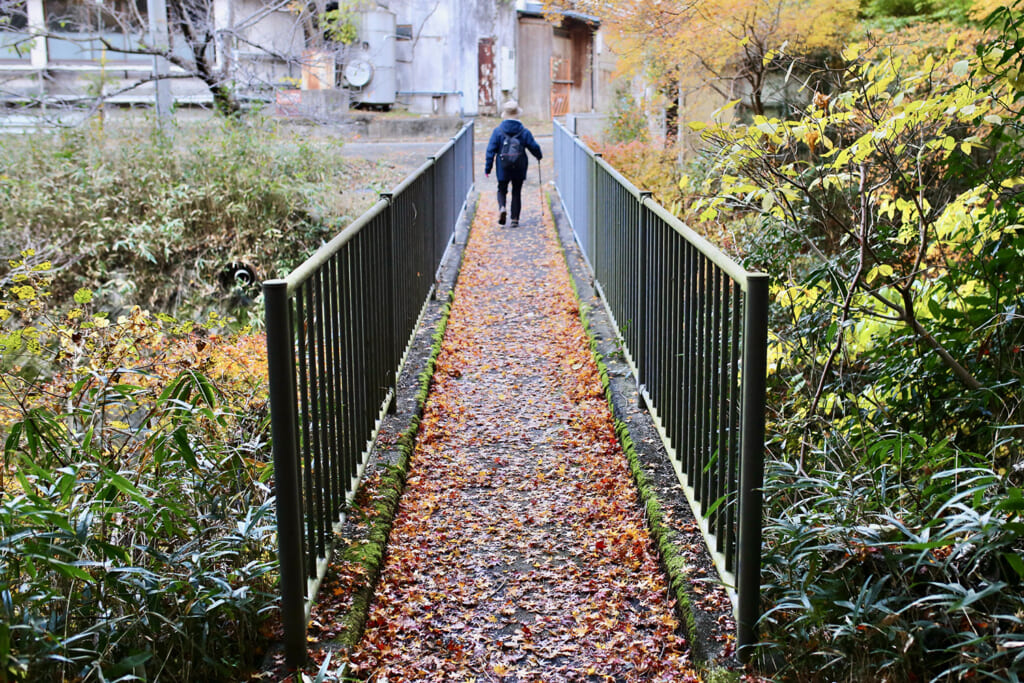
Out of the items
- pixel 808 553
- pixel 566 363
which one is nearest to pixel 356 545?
pixel 808 553

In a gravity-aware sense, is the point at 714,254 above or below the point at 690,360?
above

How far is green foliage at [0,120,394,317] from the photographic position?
503 inches

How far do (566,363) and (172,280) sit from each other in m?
8.20

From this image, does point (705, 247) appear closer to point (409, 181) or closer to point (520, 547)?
point (520, 547)

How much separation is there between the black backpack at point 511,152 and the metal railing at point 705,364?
19.3 ft

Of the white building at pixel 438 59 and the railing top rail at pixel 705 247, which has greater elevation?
the white building at pixel 438 59

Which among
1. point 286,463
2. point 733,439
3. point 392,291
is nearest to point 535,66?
point 392,291

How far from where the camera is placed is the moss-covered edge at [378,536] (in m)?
3.21

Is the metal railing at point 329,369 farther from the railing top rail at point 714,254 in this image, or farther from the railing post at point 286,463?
the railing top rail at point 714,254

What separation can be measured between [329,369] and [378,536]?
0.80m

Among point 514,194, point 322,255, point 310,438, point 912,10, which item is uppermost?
point 912,10

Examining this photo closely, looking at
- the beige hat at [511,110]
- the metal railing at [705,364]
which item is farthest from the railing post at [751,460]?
the beige hat at [511,110]

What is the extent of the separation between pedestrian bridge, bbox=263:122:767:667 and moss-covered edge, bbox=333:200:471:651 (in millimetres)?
149

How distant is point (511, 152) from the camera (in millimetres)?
12125
